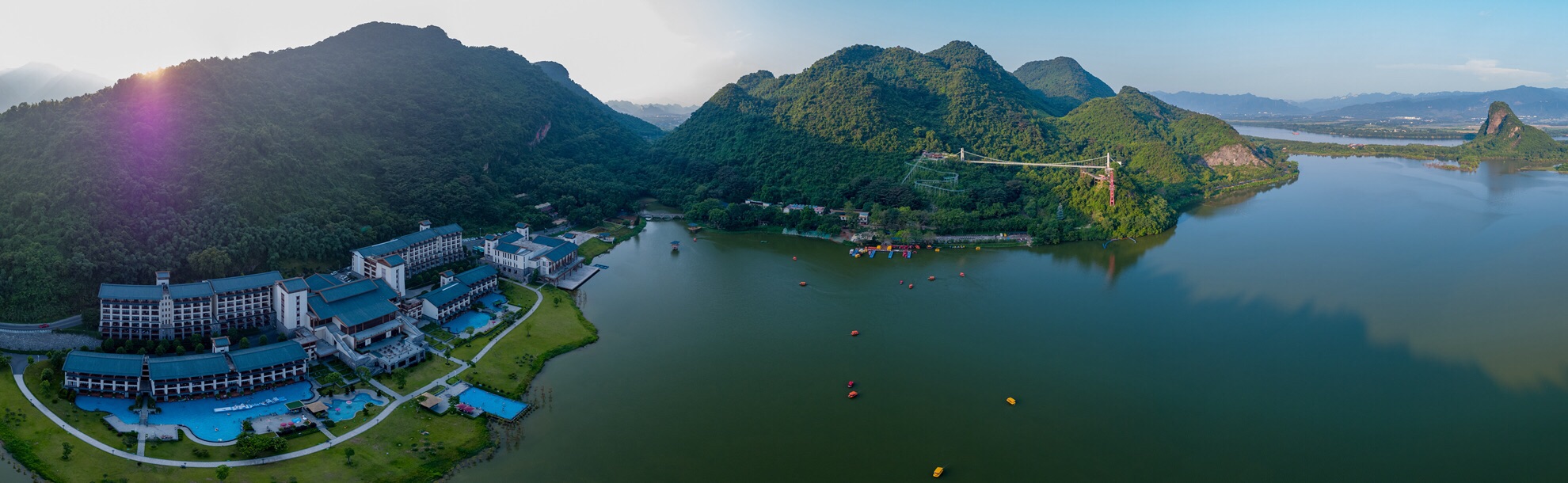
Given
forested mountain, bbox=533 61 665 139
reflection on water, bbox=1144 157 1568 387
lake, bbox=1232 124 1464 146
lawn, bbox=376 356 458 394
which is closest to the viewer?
lawn, bbox=376 356 458 394

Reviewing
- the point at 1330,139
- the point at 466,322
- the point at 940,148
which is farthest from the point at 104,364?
the point at 1330,139

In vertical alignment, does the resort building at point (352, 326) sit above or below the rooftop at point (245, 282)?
below

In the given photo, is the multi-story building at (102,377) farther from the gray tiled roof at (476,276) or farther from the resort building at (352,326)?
the gray tiled roof at (476,276)

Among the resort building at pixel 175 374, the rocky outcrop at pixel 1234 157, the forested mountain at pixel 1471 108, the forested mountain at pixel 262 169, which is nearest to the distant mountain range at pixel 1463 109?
the forested mountain at pixel 1471 108

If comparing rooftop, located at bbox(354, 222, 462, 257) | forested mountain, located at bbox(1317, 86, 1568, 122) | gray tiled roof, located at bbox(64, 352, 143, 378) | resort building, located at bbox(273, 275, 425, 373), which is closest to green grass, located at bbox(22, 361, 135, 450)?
gray tiled roof, located at bbox(64, 352, 143, 378)

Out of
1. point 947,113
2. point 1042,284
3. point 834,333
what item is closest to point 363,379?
point 834,333

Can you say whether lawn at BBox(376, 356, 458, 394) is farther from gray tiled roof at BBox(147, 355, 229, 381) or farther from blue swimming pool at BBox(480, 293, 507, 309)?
blue swimming pool at BBox(480, 293, 507, 309)
